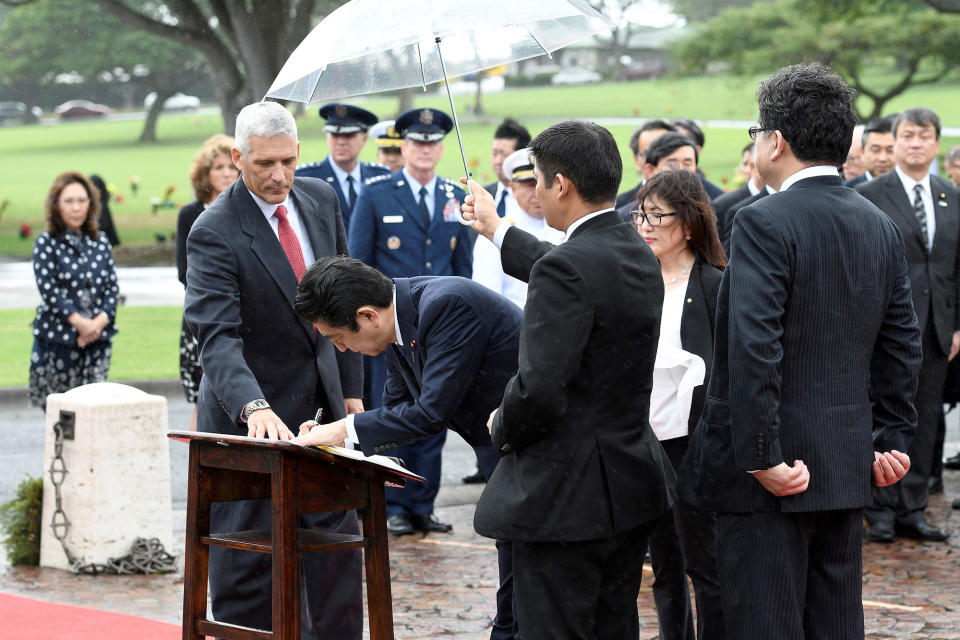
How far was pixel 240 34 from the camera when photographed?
50.9 ft

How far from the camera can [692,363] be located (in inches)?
185

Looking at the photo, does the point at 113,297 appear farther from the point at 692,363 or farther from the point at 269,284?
the point at 692,363

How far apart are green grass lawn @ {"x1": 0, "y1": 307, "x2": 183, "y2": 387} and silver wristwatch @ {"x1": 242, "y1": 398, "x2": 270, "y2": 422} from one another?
788 centimetres

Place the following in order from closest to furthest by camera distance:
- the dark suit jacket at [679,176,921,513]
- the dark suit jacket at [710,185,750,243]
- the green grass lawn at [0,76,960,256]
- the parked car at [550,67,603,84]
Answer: the dark suit jacket at [679,176,921,513]
the dark suit jacket at [710,185,750,243]
the green grass lawn at [0,76,960,256]
the parked car at [550,67,603,84]

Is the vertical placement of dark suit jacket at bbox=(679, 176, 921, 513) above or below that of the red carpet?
above

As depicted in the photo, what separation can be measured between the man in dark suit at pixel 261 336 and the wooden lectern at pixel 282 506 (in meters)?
0.37

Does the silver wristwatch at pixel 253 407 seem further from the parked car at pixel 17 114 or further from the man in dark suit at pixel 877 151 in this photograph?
the parked car at pixel 17 114

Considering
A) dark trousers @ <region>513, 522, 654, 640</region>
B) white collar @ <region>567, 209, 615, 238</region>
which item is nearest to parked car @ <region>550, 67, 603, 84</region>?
white collar @ <region>567, 209, 615, 238</region>

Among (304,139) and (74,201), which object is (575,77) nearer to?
(304,139)

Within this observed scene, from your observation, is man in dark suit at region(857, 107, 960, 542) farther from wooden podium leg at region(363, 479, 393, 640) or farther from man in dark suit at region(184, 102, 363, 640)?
wooden podium leg at region(363, 479, 393, 640)

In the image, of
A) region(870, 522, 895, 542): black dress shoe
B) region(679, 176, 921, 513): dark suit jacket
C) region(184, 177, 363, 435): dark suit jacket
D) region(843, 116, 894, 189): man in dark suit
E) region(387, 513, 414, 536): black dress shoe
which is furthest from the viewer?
region(843, 116, 894, 189): man in dark suit

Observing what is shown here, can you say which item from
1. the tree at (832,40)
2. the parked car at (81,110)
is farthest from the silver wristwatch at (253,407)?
the parked car at (81,110)

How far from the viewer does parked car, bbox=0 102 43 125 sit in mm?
54188

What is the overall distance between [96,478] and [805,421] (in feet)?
13.1
